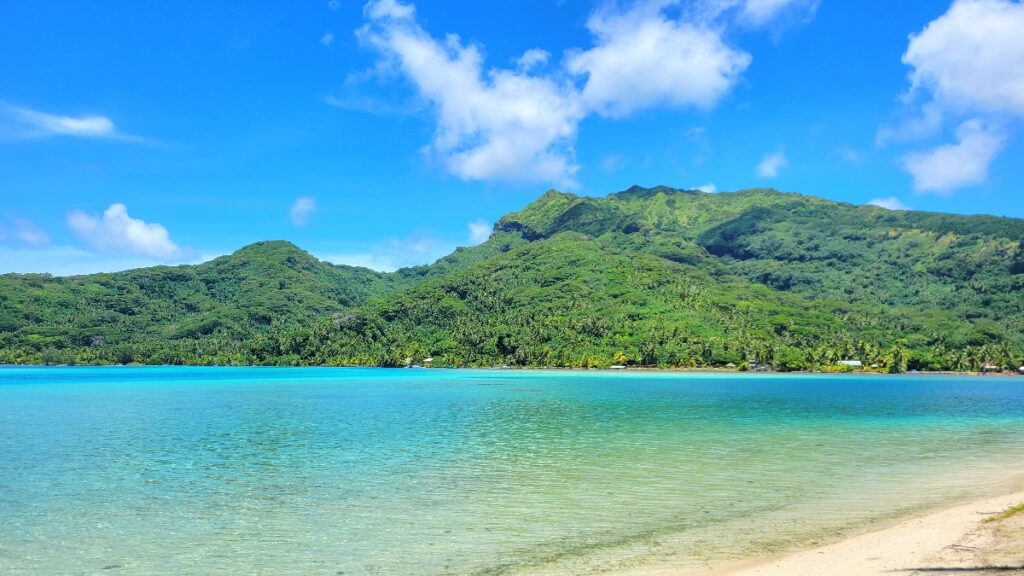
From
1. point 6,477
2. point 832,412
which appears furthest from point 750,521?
point 832,412

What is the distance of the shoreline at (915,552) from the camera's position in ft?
41.1

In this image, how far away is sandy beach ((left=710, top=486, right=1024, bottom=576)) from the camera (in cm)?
1247

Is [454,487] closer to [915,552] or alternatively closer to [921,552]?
[915,552]

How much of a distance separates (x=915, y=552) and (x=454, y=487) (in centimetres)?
1451

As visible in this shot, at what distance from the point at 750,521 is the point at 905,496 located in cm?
733

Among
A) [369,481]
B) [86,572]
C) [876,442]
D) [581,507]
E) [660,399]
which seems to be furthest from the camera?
[660,399]

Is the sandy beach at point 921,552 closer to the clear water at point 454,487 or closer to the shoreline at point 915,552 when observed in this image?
the shoreline at point 915,552

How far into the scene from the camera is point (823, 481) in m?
24.6

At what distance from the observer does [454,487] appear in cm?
2338

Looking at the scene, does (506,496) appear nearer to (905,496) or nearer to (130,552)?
(130,552)

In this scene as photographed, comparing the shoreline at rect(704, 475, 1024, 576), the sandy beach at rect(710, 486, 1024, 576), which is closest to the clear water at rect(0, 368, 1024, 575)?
the shoreline at rect(704, 475, 1024, 576)

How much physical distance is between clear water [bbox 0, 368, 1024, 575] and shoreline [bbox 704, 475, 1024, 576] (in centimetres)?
115

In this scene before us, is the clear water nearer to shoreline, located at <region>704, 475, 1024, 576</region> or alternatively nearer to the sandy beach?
shoreline, located at <region>704, 475, 1024, 576</region>

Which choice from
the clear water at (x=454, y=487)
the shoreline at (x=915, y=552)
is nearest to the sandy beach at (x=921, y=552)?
the shoreline at (x=915, y=552)
